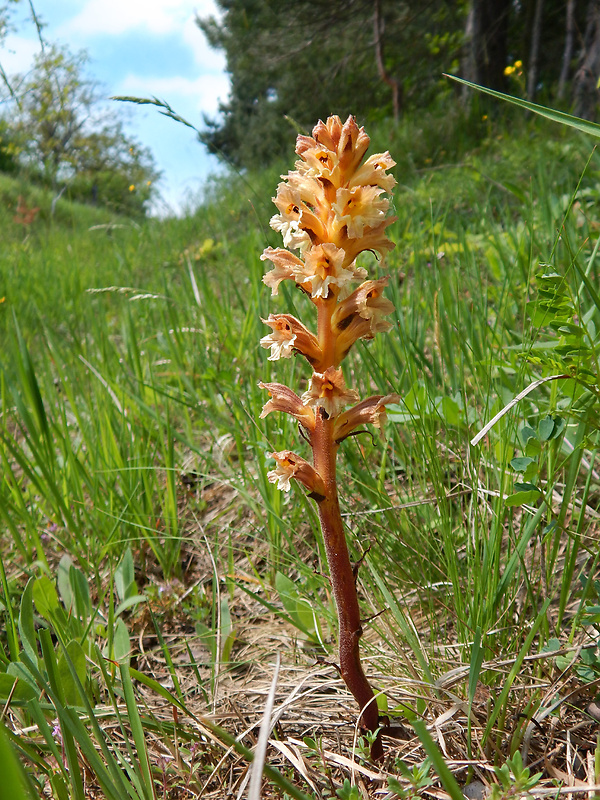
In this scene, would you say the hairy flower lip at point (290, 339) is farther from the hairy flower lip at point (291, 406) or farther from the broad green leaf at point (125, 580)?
the broad green leaf at point (125, 580)

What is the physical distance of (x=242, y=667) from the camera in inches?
62.1

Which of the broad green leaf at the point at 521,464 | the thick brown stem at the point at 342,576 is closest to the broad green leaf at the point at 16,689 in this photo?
the thick brown stem at the point at 342,576

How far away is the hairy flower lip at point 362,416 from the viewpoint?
3.34ft

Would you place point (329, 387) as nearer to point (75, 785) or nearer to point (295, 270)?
point (295, 270)

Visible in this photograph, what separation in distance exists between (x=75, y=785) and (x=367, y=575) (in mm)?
780

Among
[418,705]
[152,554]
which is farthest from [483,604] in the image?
[152,554]

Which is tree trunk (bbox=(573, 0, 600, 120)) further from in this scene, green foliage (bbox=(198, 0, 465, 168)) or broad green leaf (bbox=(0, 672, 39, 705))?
broad green leaf (bbox=(0, 672, 39, 705))

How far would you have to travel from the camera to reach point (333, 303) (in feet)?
3.32

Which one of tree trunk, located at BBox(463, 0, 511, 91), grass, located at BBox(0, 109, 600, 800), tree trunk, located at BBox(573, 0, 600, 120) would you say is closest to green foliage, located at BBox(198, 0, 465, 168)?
tree trunk, located at BBox(463, 0, 511, 91)

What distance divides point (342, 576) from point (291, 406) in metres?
0.34

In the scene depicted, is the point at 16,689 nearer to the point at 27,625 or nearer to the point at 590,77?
the point at 27,625

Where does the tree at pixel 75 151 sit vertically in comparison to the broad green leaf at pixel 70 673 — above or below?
above

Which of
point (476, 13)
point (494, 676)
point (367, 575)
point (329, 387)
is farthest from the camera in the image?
point (476, 13)

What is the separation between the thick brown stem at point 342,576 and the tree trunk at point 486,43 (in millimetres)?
9885
